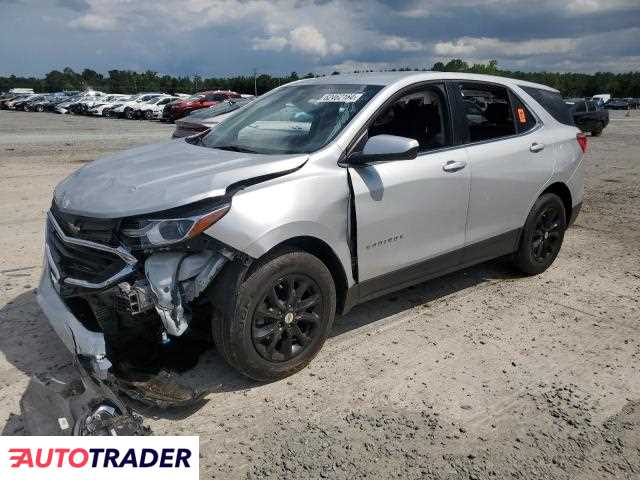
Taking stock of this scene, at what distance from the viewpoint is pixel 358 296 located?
380cm

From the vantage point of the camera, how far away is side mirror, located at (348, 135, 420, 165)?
3.48 meters

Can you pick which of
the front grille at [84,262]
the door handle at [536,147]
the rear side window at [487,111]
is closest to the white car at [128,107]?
the rear side window at [487,111]

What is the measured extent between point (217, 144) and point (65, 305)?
156 centimetres

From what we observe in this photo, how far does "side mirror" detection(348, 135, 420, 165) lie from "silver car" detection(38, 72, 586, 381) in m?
0.01

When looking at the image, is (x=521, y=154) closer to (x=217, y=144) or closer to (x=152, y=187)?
(x=217, y=144)

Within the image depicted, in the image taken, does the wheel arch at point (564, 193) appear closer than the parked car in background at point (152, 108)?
Yes

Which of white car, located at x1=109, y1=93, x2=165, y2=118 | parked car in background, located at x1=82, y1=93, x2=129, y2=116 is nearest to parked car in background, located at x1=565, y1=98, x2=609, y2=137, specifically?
white car, located at x1=109, y1=93, x2=165, y2=118

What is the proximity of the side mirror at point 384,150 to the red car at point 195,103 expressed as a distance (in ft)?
86.8

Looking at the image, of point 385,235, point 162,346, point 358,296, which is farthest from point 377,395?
point 162,346

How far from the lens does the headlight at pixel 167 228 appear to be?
2.95 m

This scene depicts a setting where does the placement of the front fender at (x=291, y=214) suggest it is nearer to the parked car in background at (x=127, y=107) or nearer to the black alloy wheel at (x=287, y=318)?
the black alloy wheel at (x=287, y=318)

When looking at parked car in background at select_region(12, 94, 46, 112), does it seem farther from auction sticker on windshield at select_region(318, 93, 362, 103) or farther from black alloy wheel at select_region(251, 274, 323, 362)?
black alloy wheel at select_region(251, 274, 323, 362)

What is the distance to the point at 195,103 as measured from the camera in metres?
29.1

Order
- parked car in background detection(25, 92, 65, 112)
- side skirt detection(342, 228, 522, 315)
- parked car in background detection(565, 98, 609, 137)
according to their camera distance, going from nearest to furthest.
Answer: side skirt detection(342, 228, 522, 315), parked car in background detection(565, 98, 609, 137), parked car in background detection(25, 92, 65, 112)
